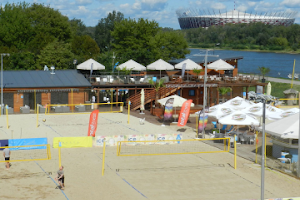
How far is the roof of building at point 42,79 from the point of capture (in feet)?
128

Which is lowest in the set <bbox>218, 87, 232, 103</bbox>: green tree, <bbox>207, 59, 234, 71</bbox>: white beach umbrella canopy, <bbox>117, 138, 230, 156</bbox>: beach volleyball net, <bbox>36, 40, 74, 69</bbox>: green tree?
<bbox>117, 138, 230, 156</bbox>: beach volleyball net

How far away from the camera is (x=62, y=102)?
3991cm

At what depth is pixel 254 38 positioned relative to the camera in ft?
504

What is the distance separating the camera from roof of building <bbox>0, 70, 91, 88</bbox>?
39.1m

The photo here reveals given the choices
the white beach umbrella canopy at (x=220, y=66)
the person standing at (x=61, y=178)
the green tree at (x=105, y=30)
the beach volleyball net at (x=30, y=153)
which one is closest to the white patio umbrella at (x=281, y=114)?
the white beach umbrella canopy at (x=220, y=66)

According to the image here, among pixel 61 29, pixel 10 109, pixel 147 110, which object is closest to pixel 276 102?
pixel 147 110

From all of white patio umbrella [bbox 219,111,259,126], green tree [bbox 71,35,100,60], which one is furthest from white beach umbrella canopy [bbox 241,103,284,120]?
green tree [bbox 71,35,100,60]

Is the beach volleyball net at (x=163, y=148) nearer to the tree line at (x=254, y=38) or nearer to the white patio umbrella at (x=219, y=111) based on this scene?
the white patio umbrella at (x=219, y=111)

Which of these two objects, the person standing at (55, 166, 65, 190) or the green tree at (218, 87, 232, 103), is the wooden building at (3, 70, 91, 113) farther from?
the person standing at (55, 166, 65, 190)

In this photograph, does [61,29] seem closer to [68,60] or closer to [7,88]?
[68,60]

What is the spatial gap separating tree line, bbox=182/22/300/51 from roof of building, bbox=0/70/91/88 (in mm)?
106883

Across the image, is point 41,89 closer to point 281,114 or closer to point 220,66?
point 220,66

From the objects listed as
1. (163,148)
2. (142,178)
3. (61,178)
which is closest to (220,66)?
(163,148)

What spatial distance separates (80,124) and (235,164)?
13.9 meters
